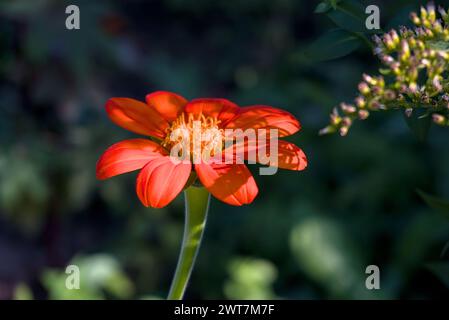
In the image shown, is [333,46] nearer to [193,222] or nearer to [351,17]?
[351,17]

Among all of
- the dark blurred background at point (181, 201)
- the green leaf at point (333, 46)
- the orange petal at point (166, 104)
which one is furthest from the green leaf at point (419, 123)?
the dark blurred background at point (181, 201)

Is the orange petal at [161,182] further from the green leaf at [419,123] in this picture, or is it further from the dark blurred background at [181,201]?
the dark blurred background at [181,201]

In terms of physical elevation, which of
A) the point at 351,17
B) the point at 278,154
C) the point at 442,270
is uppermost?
the point at 351,17

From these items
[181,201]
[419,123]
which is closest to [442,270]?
[419,123]

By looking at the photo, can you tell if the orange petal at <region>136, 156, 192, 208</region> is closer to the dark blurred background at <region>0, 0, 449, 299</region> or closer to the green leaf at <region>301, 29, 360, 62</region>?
the green leaf at <region>301, 29, 360, 62</region>

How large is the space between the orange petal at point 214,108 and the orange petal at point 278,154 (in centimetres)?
6

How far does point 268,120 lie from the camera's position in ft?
2.09

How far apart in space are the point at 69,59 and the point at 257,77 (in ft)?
2.77

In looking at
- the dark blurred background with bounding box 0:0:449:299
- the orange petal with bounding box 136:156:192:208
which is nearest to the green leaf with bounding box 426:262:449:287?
the orange petal with bounding box 136:156:192:208

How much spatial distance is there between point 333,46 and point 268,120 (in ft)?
0.30

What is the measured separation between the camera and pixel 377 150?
86.0 inches

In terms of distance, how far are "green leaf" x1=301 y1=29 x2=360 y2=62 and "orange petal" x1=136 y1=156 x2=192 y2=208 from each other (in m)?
0.15

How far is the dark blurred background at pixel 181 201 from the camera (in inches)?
78.4

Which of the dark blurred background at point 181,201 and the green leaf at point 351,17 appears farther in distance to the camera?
the dark blurred background at point 181,201
